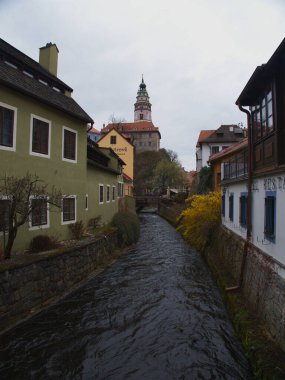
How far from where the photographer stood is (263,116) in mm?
9922

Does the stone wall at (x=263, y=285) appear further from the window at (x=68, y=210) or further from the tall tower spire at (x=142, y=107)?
the tall tower spire at (x=142, y=107)

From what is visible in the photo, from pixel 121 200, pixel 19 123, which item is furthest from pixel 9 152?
pixel 121 200

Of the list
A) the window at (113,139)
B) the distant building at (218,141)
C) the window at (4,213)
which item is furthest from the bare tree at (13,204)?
the window at (113,139)

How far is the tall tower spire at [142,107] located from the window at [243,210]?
116544 mm

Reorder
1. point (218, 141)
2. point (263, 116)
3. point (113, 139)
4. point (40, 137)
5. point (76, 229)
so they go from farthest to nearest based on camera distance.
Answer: point (113, 139)
point (218, 141)
point (76, 229)
point (40, 137)
point (263, 116)

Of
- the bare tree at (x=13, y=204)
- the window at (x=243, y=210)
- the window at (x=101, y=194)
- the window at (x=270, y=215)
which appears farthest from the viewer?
the window at (x=101, y=194)

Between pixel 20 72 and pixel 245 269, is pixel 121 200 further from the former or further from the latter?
pixel 245 269

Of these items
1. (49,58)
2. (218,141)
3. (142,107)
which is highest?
(142,107)

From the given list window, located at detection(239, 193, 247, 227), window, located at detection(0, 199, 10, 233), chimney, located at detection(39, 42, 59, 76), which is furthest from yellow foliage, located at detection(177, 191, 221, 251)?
chimney, located at detection(39, 42, 59, 76)

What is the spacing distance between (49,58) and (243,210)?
48.8 feet

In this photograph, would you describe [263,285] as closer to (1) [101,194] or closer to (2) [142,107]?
(1) [101,194]

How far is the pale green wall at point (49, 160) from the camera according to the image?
1203 cm

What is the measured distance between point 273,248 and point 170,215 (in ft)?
116

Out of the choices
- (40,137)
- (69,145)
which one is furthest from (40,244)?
(69,145)
